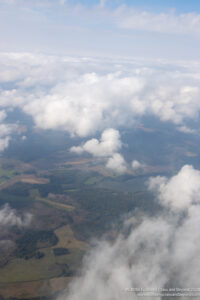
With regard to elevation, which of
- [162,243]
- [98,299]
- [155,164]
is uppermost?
[155,164]

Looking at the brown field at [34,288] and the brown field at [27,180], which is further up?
the brown field at [27,180]

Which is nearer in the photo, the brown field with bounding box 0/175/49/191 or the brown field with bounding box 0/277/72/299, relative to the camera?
the brown field with bounding box 0/277/72/299

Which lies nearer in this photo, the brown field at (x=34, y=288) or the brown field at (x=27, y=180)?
the brown field at (x=34, y=288)

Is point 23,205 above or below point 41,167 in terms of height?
below

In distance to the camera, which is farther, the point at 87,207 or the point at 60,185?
the point at 60,185

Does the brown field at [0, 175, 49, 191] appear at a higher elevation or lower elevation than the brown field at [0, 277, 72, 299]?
higher

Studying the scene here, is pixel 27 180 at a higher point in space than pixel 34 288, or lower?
higher

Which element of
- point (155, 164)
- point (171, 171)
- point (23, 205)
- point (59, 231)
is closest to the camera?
point (59, 231)

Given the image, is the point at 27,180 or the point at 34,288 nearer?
the point at 34,288

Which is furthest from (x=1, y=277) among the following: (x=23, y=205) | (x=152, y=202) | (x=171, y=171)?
(x=171, y=171)

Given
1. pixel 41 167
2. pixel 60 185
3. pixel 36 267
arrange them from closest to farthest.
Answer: pixel 36 267 < pixel 60 185 < pixel 41 167

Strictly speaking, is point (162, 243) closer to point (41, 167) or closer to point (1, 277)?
point (1, 277)
